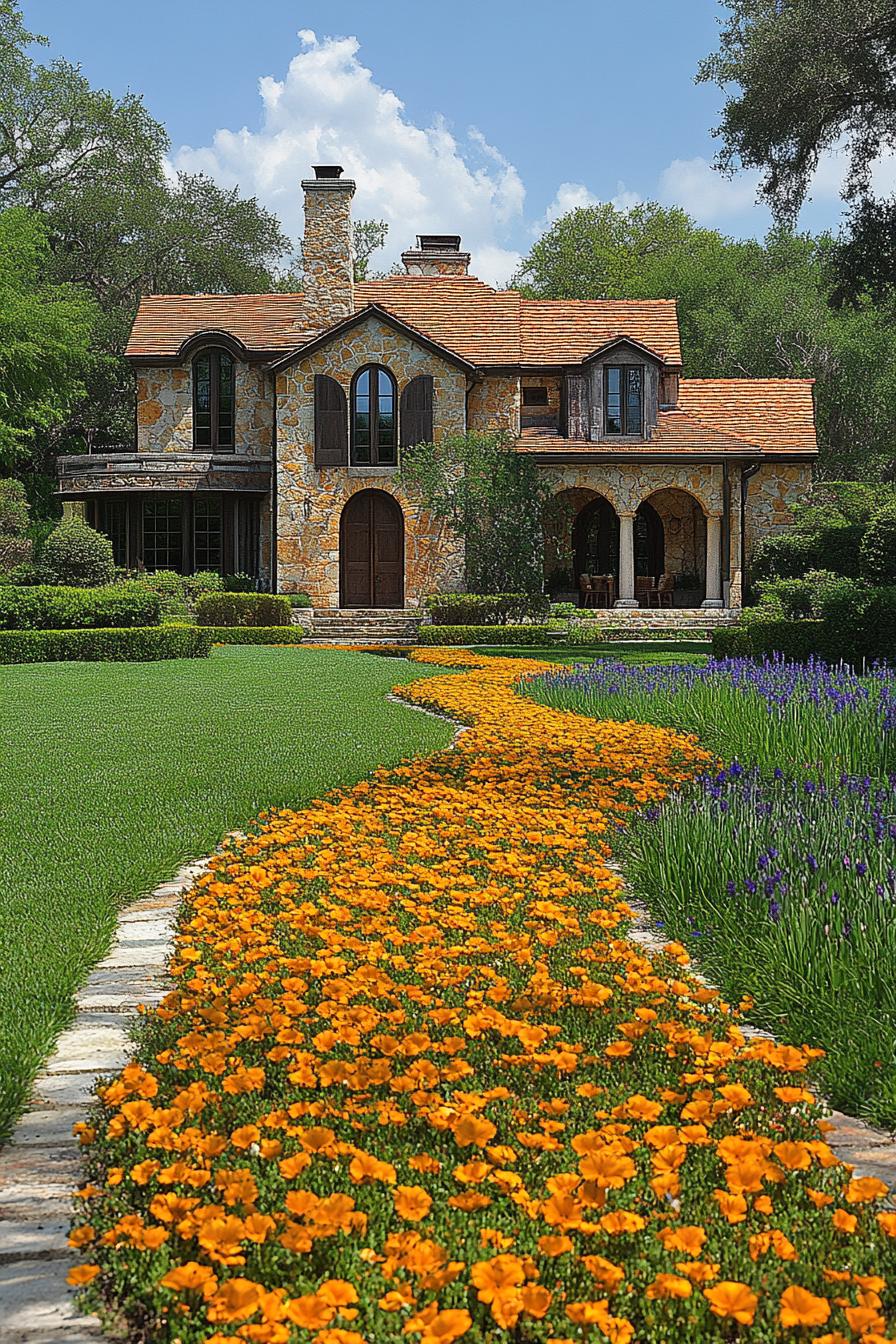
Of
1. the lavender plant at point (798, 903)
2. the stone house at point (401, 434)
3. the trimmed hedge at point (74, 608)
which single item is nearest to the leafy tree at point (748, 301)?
the stone house at point (401, 434)

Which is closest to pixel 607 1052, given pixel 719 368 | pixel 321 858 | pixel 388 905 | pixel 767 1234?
pixel 767 1234

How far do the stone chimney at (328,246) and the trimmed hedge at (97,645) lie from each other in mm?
12890

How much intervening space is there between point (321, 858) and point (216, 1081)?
2.32m

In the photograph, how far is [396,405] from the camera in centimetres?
2791

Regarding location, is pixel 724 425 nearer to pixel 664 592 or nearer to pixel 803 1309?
pixel 664 592

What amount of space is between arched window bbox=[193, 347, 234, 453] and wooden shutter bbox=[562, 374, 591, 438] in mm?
8310

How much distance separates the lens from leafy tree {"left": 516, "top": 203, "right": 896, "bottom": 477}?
38594 millimetres

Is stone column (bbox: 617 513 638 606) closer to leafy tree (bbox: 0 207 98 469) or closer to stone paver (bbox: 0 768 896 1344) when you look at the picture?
leafy tree (bbox: 0 207 98 469)

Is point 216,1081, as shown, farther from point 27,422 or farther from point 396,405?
point 27,422

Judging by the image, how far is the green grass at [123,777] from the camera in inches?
167

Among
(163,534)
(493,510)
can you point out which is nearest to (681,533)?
(493,510)

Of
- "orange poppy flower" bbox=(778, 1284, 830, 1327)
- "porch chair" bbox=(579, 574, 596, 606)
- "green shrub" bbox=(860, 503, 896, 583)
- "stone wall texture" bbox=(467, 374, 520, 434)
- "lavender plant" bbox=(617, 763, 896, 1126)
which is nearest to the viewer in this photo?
"orange poppy flower" bbox=(778, 1284, 830, 1327)

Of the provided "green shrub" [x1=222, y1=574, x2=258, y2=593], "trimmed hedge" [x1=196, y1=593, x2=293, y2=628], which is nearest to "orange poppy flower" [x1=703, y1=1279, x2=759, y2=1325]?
"trimmed hedge" [x1=196, y1=593, x2=293, y2=628]

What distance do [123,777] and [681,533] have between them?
79.9ft
